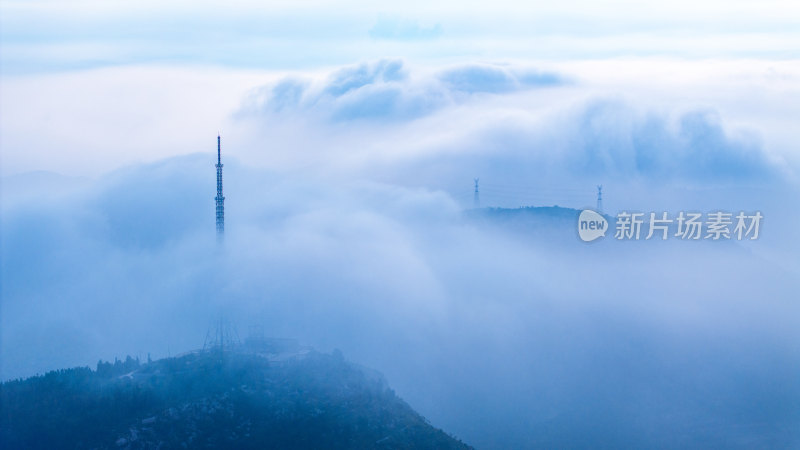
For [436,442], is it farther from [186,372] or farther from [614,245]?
[614,245]

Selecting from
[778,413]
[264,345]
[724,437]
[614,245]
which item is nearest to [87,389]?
[264,345]

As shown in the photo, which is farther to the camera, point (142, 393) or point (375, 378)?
point (375, 378)

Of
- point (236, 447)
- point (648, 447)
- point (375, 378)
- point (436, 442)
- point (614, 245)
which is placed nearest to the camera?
point (236, 447)

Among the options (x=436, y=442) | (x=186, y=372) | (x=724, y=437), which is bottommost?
(x=724, y=437)

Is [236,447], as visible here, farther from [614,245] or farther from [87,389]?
[614,245]

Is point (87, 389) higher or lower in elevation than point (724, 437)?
higher

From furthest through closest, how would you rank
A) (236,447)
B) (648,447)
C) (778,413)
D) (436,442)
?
(778,413) → (648,447) → (436,442) → (236,447)
